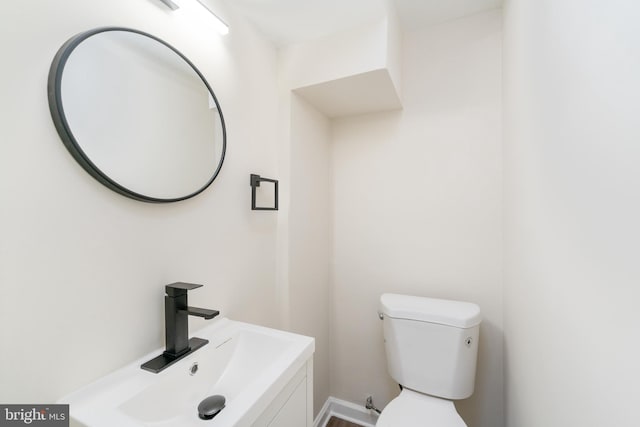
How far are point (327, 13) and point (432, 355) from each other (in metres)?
1.75

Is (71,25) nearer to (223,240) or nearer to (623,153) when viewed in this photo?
(223,240)

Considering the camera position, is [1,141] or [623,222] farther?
[1,141]

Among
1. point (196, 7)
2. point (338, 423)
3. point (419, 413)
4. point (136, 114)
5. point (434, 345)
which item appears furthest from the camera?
point (338, 423)

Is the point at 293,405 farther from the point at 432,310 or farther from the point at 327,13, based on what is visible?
the point at 327,13

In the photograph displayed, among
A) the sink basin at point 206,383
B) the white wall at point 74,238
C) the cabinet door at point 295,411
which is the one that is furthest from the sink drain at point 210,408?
the white wall at point 74,238

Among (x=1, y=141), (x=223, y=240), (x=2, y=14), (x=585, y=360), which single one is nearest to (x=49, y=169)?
(x=1, y=141)

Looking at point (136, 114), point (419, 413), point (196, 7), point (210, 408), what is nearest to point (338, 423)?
point (419, 413)

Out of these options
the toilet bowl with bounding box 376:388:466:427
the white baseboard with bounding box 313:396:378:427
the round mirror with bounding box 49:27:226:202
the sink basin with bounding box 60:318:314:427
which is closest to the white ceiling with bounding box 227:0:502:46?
the round mirror with bounding box 49:27:226:202

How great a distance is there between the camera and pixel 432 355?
1328mm

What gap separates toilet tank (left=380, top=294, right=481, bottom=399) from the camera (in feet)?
4.25

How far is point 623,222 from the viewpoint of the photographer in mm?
444

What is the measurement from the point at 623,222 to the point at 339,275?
153 centimetres

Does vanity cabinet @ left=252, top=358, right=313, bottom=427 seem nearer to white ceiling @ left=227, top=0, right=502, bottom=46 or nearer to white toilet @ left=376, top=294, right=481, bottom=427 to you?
white toilet @ left=376, top=294, right=481, bottom=427

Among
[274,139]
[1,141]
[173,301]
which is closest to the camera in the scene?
[1,141]
